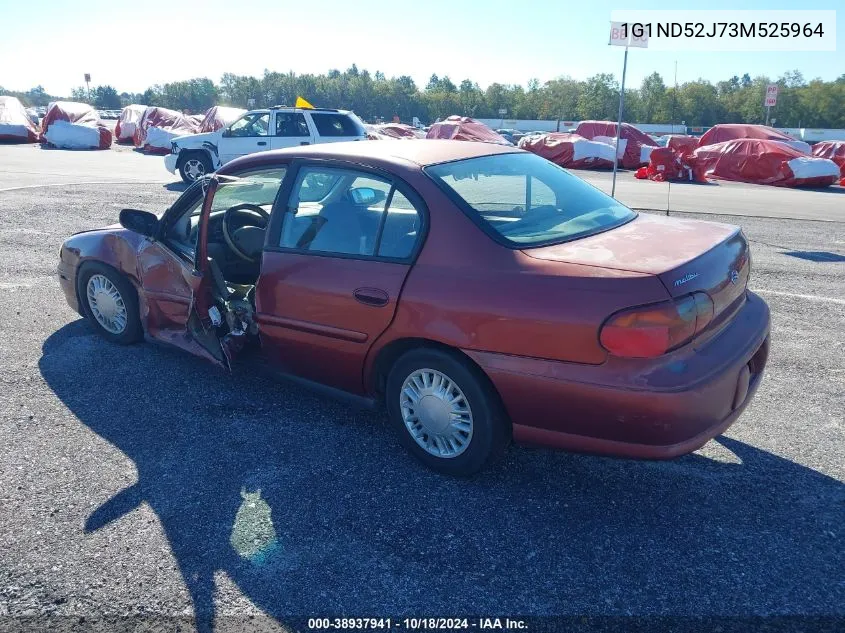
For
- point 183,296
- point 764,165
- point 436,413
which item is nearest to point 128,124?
point 764,165

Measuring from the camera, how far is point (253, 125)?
52.7ft

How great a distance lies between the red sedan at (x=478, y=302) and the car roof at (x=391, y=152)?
0.02 meters

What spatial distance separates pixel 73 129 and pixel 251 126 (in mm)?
16023

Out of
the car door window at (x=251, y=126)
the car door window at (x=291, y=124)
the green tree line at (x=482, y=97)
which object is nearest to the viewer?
the car door window at (x=291, y=124)

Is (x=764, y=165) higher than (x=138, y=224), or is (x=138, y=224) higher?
(x=764, y=165)

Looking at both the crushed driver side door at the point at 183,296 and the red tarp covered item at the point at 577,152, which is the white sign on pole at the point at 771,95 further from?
the crushed driver side door at the point at 183,296

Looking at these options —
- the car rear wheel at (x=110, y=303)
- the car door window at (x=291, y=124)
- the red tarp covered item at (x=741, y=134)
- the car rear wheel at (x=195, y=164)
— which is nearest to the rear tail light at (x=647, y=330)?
the car rear wheel at (x=110, y=303)

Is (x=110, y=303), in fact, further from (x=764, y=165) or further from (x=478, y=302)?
(x=764, y=165)

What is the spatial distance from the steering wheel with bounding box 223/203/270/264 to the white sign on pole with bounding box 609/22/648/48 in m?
6.16

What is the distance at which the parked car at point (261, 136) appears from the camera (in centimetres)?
1550

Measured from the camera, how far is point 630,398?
2697mm

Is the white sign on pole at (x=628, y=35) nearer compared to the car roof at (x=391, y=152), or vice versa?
the car roof at (x=391, y=152)

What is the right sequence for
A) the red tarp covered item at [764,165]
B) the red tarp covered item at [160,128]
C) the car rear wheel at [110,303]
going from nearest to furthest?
the car rear wheel at [110,303]
the red tarp covered item at [764,165]
the red tarp covered item at [160,128]

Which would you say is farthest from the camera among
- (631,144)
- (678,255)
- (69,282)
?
(631,144)
